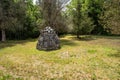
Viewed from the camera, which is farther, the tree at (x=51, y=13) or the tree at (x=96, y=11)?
the tree at (x=96, y=11)

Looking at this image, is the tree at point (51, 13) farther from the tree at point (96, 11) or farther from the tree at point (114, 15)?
the tree at point (114, 15)

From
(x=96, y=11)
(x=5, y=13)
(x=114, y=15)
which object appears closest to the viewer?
(x=114, y=15)

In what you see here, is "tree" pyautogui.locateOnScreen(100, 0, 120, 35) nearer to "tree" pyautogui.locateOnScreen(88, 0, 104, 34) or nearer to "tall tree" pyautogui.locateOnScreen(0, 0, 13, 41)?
"tall tree" pyautogui.locateOnScreen(0, 0, 13, 41)

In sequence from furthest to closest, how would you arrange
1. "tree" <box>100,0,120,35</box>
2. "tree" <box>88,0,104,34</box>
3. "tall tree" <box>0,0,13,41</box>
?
1. "tree" <box>88,0,104,34</box>
2. "tall tree" <box>0,0,13,41</box>
3. "tree" <box>100,0,120,35</box>

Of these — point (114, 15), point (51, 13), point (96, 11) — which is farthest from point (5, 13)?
point (96, 11)

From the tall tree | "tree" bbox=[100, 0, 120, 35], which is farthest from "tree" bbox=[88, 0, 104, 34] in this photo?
"tree" bbox=[100, 0, 120, 35]

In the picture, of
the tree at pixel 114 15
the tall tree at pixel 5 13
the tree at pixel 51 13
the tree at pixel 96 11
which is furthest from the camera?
the tree at pixel 96 11

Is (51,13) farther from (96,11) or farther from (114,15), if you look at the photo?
(114,15)

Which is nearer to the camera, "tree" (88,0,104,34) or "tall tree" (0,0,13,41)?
"tall tree" (0,0,13,41)

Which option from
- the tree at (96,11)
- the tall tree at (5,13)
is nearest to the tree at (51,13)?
the tall tree at (5,13)

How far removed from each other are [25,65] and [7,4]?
50.9 feet

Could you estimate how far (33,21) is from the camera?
33.7 metres

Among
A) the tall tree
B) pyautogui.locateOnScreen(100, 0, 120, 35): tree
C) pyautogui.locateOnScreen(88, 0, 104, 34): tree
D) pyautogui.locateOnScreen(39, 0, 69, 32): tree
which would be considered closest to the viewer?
pyautogui.locateOnScreen(100, 0, 120, 35): tree

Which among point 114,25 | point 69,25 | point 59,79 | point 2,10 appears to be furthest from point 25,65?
point 69,25
